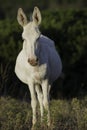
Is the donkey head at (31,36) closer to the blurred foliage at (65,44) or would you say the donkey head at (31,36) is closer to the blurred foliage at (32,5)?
the blurred foliage at (65,44)

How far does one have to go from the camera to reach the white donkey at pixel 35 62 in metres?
9.62

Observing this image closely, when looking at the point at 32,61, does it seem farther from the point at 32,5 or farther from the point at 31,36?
the point at 32,5

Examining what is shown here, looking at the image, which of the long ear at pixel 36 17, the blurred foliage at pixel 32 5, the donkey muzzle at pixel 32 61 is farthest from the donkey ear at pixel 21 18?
the blurred foliage at pixel 32 5

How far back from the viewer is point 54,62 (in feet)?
35.2

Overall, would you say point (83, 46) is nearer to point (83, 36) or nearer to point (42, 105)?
point (83, 36)

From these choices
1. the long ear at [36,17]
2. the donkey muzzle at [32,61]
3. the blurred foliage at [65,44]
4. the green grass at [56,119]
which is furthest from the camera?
the blurred foliage at [65,44]

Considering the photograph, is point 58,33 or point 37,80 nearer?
point 37,80

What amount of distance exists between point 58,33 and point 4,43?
1618mm

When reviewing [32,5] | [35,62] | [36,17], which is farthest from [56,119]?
[32,5]

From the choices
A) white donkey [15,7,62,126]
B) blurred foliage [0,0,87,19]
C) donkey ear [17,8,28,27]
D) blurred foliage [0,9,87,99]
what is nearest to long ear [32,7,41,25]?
white donkey [15,7,62,126]

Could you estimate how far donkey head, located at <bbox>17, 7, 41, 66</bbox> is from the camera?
9.49 meters

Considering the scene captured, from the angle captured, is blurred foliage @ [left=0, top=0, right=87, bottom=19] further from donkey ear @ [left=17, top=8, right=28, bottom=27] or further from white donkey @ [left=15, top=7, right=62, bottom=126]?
donkey ear @ [left=17, top=8, right=28, bottom=27]

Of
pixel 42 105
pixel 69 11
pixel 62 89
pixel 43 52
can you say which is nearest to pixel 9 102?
pixel 42 105

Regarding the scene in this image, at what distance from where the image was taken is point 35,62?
9500 millimetres
